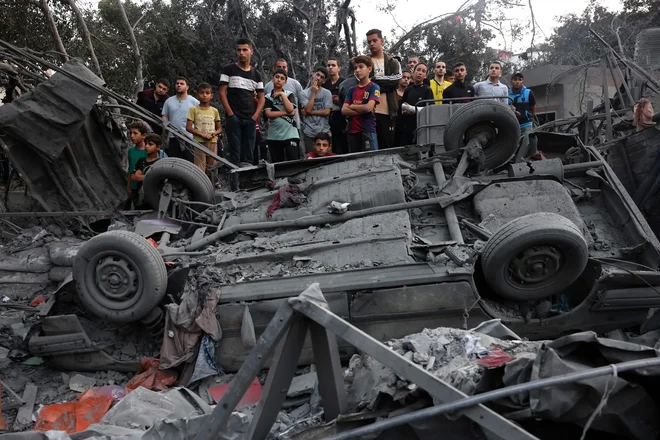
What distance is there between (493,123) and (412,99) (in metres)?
2.18

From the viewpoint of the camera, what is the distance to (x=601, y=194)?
5129 millimetres

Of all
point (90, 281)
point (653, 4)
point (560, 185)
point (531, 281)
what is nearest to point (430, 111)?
point (560, 185)

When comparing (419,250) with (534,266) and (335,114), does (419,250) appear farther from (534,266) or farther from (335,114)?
(335,114)

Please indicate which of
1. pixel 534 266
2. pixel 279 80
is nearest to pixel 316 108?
pixel 279 80

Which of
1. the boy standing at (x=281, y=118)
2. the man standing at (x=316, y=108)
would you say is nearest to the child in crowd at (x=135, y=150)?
the boy standing at (x=281, y=118)

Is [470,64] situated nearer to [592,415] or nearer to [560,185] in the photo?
[560,185]

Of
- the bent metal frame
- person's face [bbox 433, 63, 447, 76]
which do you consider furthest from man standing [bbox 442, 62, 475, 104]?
the bent metal frame

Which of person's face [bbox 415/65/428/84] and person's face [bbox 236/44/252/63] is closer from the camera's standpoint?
person's face [bbox 236/44/252/63]

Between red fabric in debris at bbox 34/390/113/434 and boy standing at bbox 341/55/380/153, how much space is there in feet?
14.2

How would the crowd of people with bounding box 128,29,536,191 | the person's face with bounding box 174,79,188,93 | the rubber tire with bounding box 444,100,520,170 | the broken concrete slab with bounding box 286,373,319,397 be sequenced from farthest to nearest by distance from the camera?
the person's face with bounding box 174,79,188,93
the crowd of people with bounding box 128,29,536,191
the rubber tire with bounding box 444,100,520,170
the broken concrete slab with bounding box 286,373,319,397

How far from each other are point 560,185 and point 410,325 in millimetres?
2002

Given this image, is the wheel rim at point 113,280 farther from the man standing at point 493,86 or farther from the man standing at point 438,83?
the man standing at point 493,86

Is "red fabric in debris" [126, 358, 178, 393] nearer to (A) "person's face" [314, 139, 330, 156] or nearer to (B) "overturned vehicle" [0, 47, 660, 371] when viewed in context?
(B) "overturned vehicle" [0, 47, 660, 371]

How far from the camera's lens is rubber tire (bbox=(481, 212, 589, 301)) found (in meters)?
3.84
